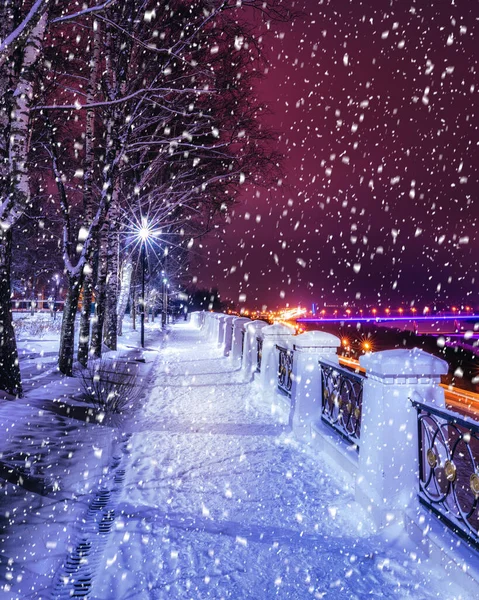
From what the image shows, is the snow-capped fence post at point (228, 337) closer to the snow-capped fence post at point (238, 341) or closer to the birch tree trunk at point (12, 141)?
the snow-capped fence post at point (238, 341)

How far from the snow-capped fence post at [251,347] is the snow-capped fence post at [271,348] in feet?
3.69

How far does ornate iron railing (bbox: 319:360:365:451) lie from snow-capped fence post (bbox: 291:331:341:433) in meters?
0.10

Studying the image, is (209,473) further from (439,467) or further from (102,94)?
(102,94)

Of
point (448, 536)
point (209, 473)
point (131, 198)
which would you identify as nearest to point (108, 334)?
point (131, 198)

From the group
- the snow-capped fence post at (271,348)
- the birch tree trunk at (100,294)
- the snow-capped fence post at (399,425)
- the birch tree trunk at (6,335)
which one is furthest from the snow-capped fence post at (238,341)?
the snow-capped fence post at (399,425)

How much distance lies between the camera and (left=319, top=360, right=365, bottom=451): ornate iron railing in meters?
→ 5.05

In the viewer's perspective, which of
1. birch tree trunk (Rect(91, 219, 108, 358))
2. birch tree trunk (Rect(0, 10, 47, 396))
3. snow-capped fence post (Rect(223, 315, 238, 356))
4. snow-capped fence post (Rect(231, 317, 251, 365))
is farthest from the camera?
snow-capped fence post (Rect(223, 315, 238, 356))

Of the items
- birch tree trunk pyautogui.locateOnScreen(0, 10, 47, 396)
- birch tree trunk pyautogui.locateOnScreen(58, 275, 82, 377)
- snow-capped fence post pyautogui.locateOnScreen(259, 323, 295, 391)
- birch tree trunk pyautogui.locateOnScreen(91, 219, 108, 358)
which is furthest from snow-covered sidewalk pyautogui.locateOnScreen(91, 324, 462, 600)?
birch tree trunk pyautogui.locateOnScreen(91, 219, 108, 358)

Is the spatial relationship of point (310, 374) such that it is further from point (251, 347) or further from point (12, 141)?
point (12, 141)

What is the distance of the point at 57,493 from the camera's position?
3891 millimetres

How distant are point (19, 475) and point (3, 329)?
3.26m

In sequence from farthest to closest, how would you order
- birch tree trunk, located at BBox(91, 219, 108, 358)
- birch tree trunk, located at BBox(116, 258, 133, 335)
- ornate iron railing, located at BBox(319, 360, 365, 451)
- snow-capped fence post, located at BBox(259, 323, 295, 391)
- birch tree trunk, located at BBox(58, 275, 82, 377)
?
birch tree trunk, located at BBox(116, 258, 133, 335) → birch tree trunk, located at BBox(91, 219, 108, 358) → birch tree trunk, located at BBox(58, 275, 82, 377) → snow-capped fence post, located at BBox(259, 323, 295, 391) → ornate iron railing, located at BBox(319, 360, 365, 451)

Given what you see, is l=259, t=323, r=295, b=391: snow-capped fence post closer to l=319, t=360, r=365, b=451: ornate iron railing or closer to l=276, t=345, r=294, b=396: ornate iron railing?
l=276, t=345, r=294, b=396: ornate iron railing

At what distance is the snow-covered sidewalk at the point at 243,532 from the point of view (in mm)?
2825
